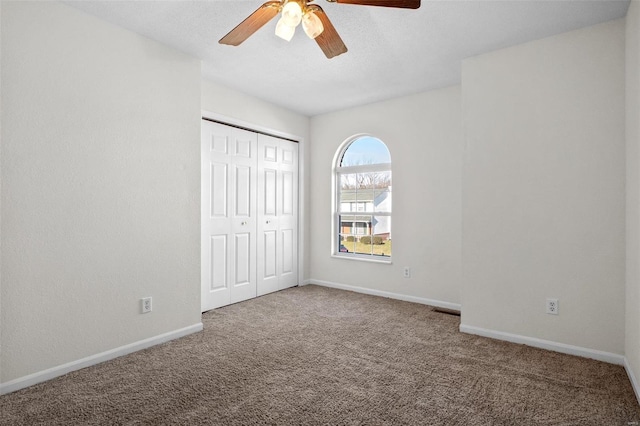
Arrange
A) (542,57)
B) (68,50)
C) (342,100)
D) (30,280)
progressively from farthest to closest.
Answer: (342,100) < (542,57) < (68,50) < (30,280)

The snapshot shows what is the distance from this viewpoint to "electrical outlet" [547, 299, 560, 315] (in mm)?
2738

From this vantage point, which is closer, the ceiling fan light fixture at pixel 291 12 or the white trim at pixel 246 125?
the ceiling fan light fixture at pixel 291 12

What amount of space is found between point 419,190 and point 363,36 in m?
1.99

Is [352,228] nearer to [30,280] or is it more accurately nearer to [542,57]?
[542,57]

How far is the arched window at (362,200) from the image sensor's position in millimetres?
4555

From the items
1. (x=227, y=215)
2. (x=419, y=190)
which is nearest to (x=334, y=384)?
(x=227, y=215)

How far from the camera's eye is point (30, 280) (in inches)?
86.8

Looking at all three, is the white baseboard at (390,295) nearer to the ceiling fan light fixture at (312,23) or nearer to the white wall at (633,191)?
the white wall at (633,191)

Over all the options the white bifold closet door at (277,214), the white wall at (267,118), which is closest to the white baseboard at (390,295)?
the white wall at (267,118)

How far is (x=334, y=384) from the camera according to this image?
7.22 feet

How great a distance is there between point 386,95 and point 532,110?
5.74 ft

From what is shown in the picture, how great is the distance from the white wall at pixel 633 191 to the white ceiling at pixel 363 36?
0.95ft

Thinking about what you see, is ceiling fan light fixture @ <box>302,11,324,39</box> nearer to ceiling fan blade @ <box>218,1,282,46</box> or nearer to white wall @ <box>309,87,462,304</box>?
ceiling fan blade @ <box>218,1,282,46</box>

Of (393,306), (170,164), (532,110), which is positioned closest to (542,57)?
(532,110)
